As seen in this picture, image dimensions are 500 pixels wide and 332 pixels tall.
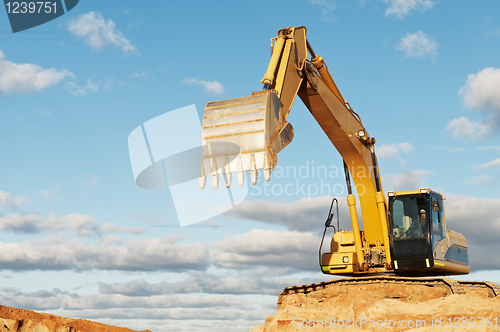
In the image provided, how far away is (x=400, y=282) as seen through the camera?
11781 mm

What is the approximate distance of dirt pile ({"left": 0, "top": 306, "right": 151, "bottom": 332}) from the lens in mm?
12906

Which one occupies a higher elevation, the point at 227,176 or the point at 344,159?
the point at 344,159

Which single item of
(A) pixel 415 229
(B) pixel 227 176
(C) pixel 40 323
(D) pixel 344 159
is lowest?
(C) pixel 40 323

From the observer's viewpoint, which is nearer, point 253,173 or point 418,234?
point 253,173

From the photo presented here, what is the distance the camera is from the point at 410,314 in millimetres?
10445

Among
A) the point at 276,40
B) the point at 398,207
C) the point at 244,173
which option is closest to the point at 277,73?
the point at 276,40

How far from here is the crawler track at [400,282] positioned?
1157 centimetres

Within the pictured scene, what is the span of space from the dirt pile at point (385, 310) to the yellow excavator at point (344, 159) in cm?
71

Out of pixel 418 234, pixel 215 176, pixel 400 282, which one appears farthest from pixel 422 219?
pixel 215 176

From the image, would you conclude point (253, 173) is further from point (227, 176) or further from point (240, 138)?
point (240, 138)

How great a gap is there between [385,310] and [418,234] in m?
2.16

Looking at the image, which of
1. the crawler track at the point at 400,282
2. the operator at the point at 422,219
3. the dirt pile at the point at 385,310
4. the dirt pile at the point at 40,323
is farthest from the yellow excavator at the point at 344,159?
the dirt pile at the point at 40,323

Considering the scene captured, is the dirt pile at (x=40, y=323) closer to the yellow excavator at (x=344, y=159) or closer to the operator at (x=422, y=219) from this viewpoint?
the yellow excavator at (x=344, y=159)

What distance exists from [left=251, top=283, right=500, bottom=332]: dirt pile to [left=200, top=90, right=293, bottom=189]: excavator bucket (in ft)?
14.0
